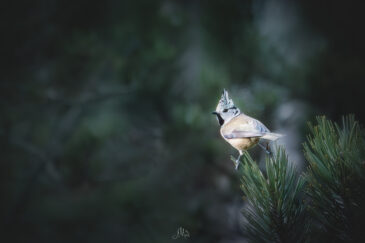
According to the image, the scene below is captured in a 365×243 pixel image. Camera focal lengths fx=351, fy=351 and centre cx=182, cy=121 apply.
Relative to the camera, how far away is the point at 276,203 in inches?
28.5

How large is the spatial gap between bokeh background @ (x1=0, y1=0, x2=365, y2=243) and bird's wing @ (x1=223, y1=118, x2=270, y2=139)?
616 mm

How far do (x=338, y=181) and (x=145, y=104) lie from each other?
1475 mm

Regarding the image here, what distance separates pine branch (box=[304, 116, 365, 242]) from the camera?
67 cm

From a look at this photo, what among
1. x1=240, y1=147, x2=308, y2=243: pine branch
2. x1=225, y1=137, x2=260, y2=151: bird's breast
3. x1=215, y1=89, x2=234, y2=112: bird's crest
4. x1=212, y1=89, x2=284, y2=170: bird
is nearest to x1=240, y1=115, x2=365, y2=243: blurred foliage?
x1=240, y1=147, x2=308, y2=243: pine branch

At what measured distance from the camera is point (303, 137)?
169 centimetres

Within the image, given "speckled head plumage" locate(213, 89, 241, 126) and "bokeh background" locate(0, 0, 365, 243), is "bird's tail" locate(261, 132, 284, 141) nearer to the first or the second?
"speckled head plumage" locate(213, 89, 241, 126)

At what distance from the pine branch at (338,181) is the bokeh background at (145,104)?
900mm

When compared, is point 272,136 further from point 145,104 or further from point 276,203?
point 145,104

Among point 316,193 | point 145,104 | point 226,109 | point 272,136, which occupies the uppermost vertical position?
point 145,104

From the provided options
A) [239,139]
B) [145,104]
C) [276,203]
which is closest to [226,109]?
[239,139]

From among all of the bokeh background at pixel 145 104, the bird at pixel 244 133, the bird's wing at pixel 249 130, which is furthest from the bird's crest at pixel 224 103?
the bokeh background at pixel 145 104

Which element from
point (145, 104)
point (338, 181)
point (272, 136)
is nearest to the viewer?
point (338, 181)

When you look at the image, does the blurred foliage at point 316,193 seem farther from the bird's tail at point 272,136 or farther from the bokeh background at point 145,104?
the bokeh background at point 145,104

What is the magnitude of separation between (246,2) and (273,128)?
2.56ft
